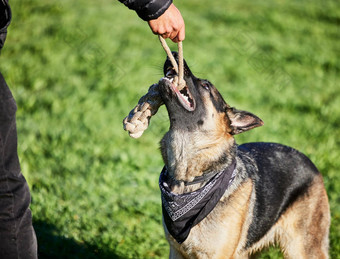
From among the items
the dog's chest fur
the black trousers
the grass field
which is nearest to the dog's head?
the grass field

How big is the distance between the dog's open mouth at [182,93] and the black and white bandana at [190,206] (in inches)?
24.8

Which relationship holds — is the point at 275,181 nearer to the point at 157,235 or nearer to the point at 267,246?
the point at 267,246

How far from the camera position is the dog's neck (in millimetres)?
3650

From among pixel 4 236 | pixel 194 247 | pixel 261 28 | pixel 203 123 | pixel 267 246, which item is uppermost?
pixel 203 123

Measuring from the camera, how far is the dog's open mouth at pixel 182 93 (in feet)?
11.4

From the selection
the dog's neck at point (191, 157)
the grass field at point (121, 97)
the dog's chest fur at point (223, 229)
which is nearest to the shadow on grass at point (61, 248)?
the grass field at point (121, 97)

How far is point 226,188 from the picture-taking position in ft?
11.9

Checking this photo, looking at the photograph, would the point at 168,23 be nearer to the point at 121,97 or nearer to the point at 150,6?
the point at 150,6

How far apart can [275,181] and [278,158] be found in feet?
0.86

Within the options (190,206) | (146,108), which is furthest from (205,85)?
(190,206)

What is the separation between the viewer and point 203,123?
370 centimetres

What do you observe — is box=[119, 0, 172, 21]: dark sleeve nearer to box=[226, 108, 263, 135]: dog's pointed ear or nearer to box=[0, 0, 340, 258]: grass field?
box=[0, 0, 340, 258]: grass field

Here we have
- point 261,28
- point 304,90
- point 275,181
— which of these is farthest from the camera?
point 261,28

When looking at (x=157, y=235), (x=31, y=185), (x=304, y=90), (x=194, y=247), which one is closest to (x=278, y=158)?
(x=194, y=247)
